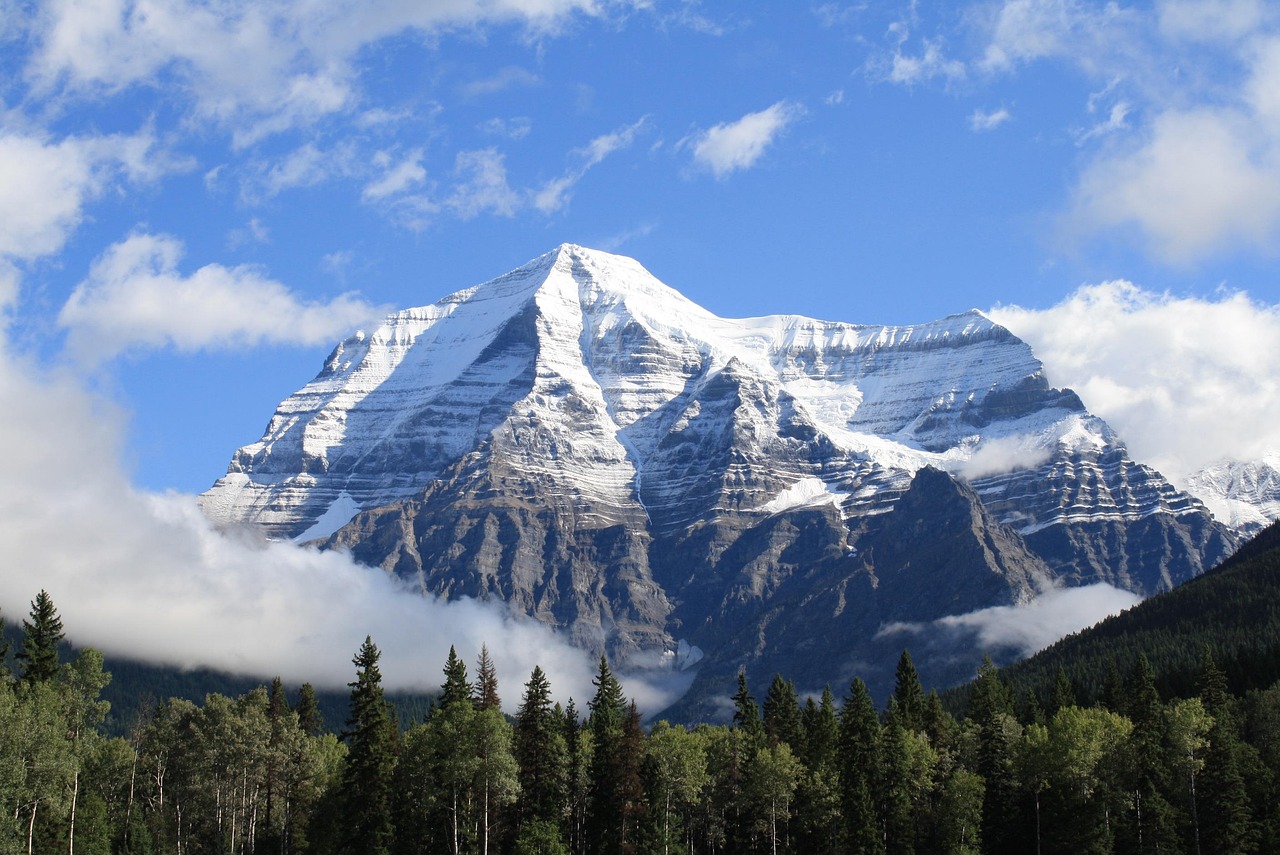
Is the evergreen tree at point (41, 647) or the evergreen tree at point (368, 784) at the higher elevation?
the evergreen tree at point (41, 647)

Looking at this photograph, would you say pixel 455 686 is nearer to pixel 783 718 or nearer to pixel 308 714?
pixel 308 714

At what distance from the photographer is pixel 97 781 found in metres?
150

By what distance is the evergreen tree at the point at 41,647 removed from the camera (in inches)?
4931

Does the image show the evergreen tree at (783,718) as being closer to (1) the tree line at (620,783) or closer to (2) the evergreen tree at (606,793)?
(1) the tree line at (620,783)

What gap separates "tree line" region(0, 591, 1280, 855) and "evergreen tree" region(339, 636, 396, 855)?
157 mm

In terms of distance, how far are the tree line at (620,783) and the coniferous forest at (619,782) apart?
0.18m

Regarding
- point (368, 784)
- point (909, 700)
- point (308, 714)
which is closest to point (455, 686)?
point (368, 784)

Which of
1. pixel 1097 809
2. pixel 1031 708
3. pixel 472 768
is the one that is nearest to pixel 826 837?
pixel 1097 809

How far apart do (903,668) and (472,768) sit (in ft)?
229

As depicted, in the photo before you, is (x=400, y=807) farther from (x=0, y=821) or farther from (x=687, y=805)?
(x=0, y=821)

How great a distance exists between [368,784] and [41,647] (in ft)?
81.3

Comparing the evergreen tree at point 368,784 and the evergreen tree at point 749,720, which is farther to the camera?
the evergreen tree at point 749,720

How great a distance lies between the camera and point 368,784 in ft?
428

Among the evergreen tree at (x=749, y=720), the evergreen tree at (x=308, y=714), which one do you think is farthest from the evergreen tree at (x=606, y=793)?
the evergreen tree at (x=308, y=714)
